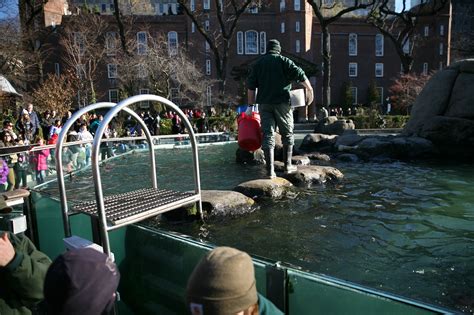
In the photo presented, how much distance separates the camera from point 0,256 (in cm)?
209

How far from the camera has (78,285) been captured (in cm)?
163

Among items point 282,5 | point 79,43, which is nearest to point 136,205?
point 79,43

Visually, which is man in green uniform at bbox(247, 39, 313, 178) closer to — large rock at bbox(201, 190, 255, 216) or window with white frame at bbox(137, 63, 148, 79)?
large rock at bbox(201, 190, 255, 216)

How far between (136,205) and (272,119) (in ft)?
11.4

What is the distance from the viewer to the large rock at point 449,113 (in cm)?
1053

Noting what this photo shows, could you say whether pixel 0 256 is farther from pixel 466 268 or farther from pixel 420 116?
pixel 420 116

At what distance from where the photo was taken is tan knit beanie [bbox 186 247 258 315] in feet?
4.99

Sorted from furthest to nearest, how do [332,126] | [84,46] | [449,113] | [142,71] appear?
[84,46]
[142,71]
[332,126]
[449,113]

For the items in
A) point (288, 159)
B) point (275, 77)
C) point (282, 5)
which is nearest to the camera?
point (275, 77)

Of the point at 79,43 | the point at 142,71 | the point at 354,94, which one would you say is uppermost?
the point at 79,43

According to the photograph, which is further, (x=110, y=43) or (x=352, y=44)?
(x=352, y=44)

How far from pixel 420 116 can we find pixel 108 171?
867cm

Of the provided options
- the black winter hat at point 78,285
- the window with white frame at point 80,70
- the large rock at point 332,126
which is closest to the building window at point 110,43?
the window with white frame at point 80,70

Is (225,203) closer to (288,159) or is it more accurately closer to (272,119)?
(272,119)
